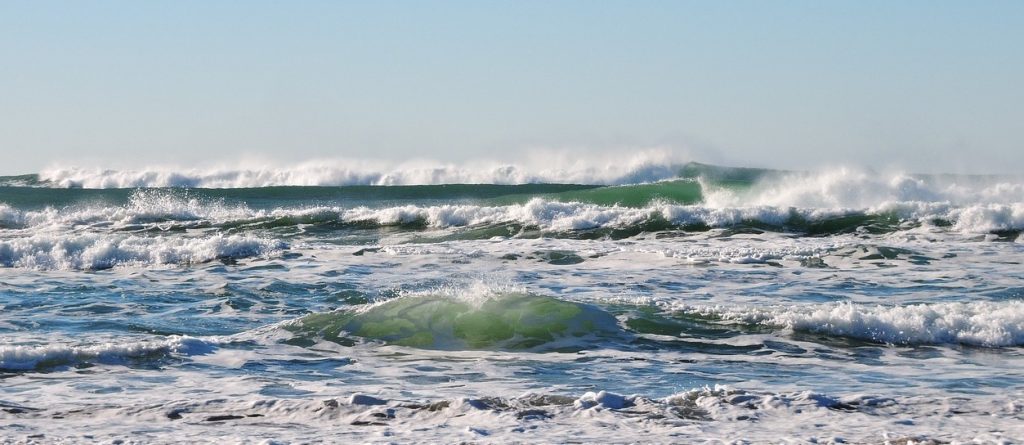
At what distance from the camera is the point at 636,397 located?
6.79 metres

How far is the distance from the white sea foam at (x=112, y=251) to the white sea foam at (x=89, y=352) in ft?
25.6

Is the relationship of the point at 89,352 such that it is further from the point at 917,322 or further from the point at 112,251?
the point at 112,251

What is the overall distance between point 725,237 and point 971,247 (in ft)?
14.2

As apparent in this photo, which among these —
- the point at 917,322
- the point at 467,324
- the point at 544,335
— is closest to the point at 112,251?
the point at 467,324

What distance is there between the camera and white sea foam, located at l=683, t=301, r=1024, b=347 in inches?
366

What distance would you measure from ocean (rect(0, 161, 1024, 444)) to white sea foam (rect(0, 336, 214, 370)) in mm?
21

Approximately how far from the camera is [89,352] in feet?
27.6

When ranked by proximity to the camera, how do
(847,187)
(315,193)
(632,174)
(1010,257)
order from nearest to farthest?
(1010,257) < (847,187) < (315,193) < (632,174)

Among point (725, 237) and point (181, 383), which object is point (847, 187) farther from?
point (181, 383)

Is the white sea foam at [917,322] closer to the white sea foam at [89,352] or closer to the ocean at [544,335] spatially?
the ocean at [544,335]

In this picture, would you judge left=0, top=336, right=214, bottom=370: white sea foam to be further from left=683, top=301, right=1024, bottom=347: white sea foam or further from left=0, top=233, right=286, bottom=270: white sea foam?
left=0, top=233, right=286, bottom=270: white sea foam

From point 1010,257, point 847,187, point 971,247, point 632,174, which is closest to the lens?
point 1010,257

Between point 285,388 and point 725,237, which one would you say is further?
point 725,237

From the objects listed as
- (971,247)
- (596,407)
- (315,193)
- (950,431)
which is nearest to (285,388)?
(596,407)
